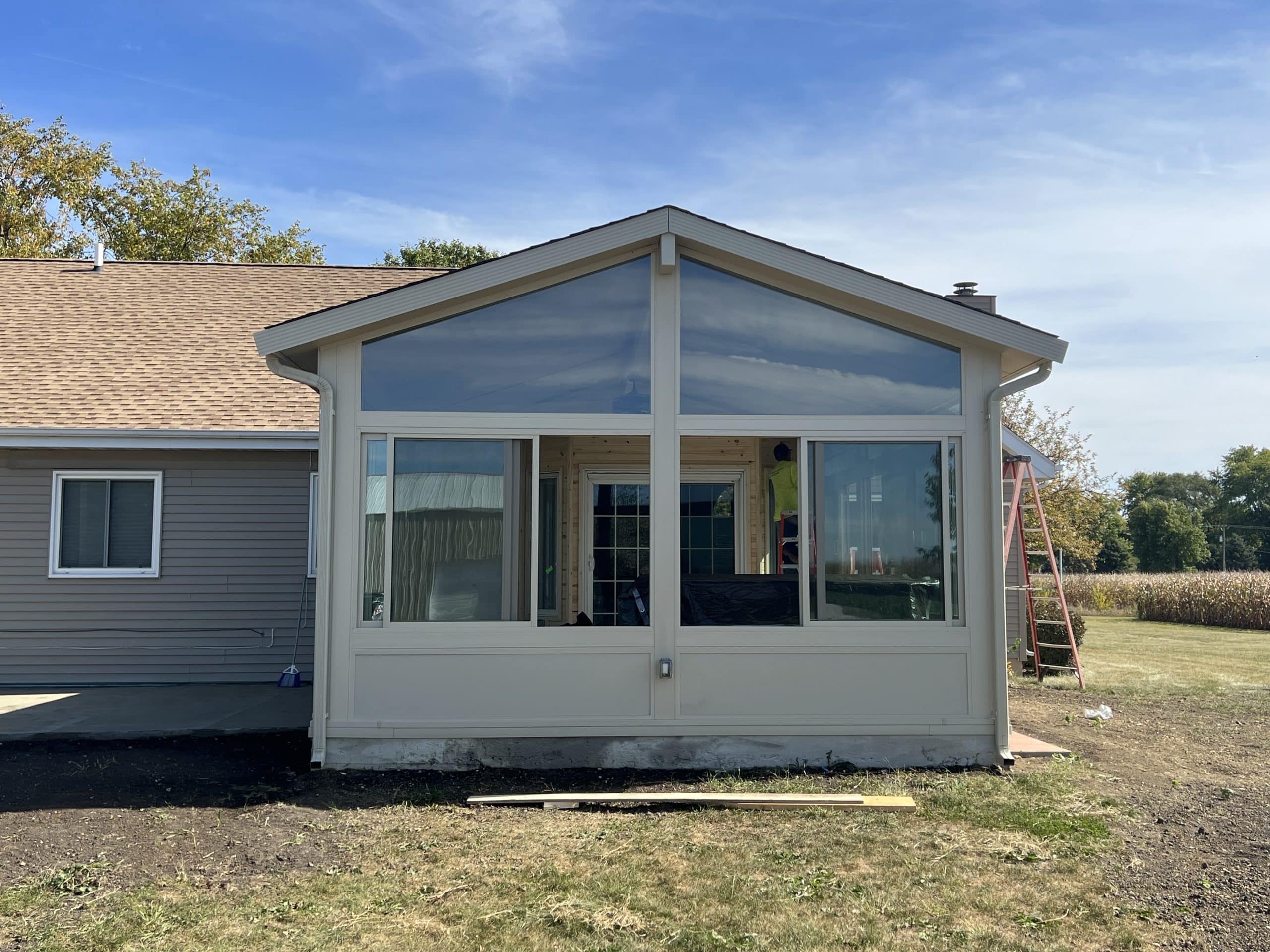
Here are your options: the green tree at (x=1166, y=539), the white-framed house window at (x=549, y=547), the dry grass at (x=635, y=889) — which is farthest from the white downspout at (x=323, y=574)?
the green tree at (x=1166, y=539)

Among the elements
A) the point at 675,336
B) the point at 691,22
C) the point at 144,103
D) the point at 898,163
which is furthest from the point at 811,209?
the point at 144,103

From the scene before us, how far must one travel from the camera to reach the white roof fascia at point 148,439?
32.0ft

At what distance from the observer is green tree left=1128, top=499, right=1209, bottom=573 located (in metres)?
55.5

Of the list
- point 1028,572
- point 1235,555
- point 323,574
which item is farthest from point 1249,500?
point 323,574

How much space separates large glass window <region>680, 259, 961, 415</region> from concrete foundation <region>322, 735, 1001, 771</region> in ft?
7.34

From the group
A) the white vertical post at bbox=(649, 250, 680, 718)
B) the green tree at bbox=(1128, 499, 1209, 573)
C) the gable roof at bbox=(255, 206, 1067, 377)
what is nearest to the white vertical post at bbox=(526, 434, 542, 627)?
the white vertical post at bbox=(649, 250, 680, 718)

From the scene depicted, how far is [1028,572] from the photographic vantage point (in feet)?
39.3

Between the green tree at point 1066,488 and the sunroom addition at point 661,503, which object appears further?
the green tree at point 1066,488

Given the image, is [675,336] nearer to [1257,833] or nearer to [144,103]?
[1257,833]

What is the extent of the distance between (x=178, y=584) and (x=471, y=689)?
5.12 m

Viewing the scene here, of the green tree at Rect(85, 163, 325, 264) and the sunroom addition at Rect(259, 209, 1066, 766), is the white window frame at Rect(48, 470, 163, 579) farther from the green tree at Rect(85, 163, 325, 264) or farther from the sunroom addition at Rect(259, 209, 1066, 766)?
the green tree at Rect(85, 163, 325, 264)

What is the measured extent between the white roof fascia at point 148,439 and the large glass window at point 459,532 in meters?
3.72

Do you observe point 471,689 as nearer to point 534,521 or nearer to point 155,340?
point 534,521

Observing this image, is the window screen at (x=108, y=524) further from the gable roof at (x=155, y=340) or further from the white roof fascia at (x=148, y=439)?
the gable roof at (x=155, y=340)
